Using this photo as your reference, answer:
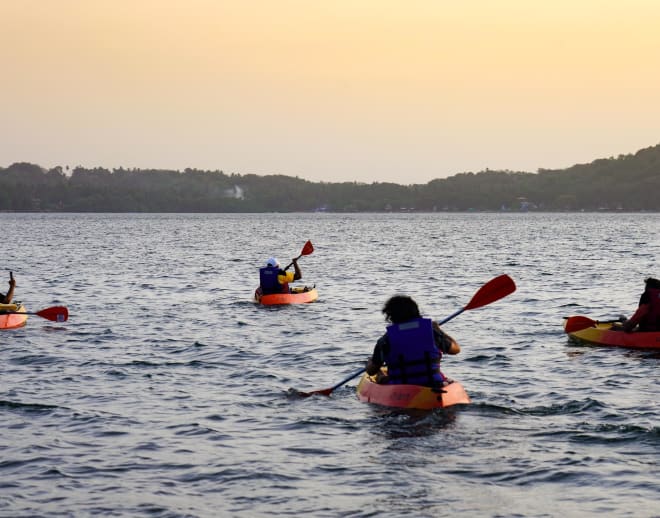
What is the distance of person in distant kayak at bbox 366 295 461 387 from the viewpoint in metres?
13.0

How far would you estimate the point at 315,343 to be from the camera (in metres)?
22.1

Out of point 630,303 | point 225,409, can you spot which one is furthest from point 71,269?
point 225,409

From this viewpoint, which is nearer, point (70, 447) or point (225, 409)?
point (70, 447)

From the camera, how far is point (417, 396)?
43.6ft

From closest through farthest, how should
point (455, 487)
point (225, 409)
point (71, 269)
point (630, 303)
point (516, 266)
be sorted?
point (455, 487) < point (225, 409) < point (630, 303) < point (71, 269) < point (516, 266)

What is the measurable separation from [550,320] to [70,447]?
55.3 feet

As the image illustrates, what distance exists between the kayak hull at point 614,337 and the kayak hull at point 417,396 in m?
6.62

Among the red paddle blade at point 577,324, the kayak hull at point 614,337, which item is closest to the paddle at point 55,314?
the red paddle blade at point 577,324

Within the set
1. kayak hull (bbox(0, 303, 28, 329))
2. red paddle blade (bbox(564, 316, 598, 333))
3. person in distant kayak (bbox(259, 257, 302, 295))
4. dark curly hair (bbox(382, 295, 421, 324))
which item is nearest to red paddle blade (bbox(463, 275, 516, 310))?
dark curly hair (bbox(382, 295, 421, 324))

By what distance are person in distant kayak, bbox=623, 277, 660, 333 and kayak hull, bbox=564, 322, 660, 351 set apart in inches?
5.9

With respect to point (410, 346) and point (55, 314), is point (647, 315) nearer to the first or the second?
point (410, 346)

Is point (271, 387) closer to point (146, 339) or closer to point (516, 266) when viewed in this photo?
point (146, 339)

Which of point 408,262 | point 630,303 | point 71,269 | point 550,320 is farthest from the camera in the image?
point 408,262

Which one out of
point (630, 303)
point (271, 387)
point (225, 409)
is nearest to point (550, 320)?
point (630, 303)
